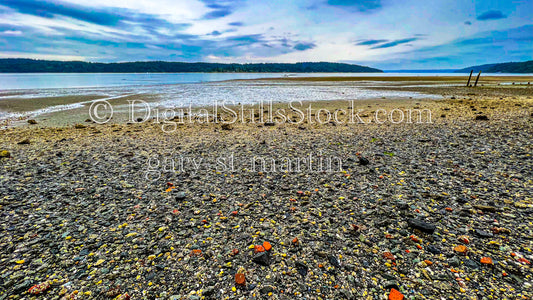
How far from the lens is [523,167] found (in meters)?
7.16

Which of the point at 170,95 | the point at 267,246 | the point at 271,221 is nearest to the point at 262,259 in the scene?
the point at 267,246

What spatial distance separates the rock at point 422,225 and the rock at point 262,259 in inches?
120

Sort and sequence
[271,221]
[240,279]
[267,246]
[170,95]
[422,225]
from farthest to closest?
[170,95] < [271,221] < [422,225] < [267,246] < [240,279]

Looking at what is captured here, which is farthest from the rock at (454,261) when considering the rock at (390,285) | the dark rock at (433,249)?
the rock at (390,285)

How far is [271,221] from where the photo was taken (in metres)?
5.09

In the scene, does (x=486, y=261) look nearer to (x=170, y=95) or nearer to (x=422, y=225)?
(x=422, y=225)

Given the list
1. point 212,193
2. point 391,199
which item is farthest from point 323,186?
point 212,193

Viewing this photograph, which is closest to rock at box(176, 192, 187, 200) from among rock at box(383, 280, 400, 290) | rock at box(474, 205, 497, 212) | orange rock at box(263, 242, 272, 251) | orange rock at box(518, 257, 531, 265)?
orange rock at box(263, 242, 272, 251)

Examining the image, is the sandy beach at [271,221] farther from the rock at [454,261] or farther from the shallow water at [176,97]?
the shallow water at [176,97]

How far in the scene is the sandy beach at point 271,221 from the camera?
3.51 meters

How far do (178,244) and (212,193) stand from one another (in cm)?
209

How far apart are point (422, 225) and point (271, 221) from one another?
10.0 ft

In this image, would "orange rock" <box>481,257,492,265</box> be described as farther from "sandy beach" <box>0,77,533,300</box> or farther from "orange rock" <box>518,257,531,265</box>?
"orange rock" <box>518,257,531,265</box>

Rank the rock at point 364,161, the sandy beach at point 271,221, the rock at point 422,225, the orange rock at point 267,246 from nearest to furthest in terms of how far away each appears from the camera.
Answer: the sandy beach at point 271,221 → the orange rock at point 267,246 → the rock at point 422,225 → the rock at point 364,161
